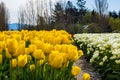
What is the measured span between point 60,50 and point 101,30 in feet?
127

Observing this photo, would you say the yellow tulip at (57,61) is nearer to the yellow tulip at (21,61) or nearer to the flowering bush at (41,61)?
the flowering bush at (41,61)

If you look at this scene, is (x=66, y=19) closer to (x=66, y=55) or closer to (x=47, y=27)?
(x=47, y=27)

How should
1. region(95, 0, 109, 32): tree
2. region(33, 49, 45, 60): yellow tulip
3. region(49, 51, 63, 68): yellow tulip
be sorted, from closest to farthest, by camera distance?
1. region(49, 51, 63, 68): yellow tulip
2. region(33, 49, 45, 60): yellow tulip
3. region(95, 0, 109, 32): tree

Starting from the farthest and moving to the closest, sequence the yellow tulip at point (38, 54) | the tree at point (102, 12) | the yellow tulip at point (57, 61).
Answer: the tree at point (102, 12), the yellow tulip at point (38, 54), the yellow tulip at point (57, 61)

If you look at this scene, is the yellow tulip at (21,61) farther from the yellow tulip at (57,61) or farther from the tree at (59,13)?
the tree at (59,13)

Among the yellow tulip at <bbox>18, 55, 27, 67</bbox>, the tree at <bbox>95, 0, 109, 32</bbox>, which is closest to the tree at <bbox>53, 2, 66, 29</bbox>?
the tree at <bbox>95, 0, 109, 32</bbox>

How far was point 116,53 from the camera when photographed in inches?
280

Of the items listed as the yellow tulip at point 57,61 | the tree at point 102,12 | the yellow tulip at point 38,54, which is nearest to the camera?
the yellow tulip at point 57,61

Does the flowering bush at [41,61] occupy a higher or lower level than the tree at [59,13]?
lower

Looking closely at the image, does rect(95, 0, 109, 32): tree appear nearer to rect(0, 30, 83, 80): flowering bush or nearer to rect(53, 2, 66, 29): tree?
rect(53, 2, 66, 29): tree

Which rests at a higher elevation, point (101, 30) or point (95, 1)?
point (95, 1)

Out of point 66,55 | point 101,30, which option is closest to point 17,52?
point 66,55

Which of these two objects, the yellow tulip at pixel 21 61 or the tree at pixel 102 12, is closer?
the yellow tulip at pixel 21 61

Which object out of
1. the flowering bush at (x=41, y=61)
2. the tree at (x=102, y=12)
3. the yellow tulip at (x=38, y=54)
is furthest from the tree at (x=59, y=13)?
the yellow tulip at (x=38, y=54)
